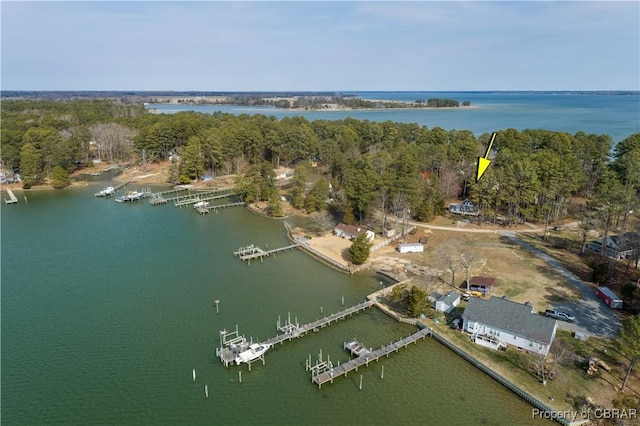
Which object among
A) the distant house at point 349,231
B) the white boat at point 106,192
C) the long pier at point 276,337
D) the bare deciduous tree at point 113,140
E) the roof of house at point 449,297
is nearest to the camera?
the long pier at point 276,337

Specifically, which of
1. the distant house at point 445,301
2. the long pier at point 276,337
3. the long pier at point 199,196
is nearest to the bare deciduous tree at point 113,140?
the long pier at point 199,196

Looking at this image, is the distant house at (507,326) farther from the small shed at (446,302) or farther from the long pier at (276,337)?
the long pier at (276,337)

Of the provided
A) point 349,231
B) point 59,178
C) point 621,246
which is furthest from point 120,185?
point 621,246

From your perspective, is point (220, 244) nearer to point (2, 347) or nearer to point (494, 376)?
point (2, 347)

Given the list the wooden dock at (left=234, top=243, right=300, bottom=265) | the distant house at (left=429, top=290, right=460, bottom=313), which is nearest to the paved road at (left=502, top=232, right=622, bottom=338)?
the distant house at (left=429, top=290, right=460, bottom=313)

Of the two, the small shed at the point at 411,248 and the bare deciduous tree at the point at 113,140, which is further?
the bare deciduous tree at the point at 113,140

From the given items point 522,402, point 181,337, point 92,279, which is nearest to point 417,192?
point 522,402

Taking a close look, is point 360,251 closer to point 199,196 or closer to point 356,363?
point 356,363
